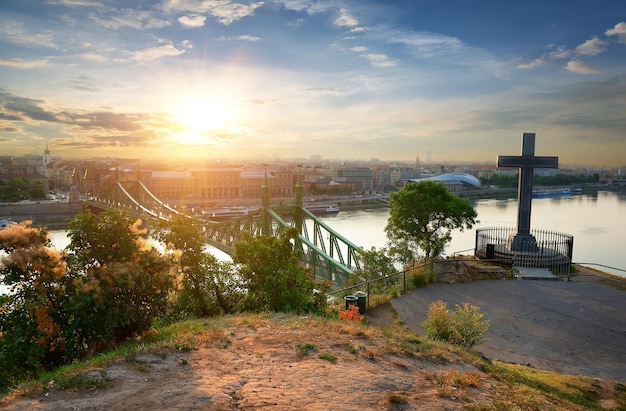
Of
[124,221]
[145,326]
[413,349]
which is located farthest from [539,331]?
[124,221]

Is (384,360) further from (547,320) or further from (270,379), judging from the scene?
(547,320)

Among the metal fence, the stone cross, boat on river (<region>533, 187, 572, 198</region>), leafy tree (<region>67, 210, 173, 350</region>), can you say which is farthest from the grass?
boat on river (<region>533, 187, 572, 198</region>)

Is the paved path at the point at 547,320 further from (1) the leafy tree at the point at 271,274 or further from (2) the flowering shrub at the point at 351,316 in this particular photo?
(1) the leafy tree at the point at 271,274

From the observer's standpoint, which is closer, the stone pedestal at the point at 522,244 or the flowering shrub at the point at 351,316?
the flowering shrub at the point at 351,316

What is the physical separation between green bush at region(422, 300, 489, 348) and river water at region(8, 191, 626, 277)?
1951 cm

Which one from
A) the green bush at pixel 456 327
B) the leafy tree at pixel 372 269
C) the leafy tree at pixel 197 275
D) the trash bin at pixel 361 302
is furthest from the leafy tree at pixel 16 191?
the green bush at pixel 456 327

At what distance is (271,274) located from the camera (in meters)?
9.81

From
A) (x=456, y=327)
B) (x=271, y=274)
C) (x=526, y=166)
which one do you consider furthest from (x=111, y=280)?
(x=526, y=166)

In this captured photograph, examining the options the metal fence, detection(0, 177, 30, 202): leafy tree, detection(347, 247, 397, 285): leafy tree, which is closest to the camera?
the metal fence

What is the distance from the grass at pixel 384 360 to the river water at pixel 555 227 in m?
20.5

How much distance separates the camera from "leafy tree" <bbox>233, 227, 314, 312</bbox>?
9797 mm

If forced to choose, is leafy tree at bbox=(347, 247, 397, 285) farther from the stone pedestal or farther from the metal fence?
the stone pedestal

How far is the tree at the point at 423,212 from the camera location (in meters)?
20.9

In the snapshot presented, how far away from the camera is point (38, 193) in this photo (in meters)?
78.1
